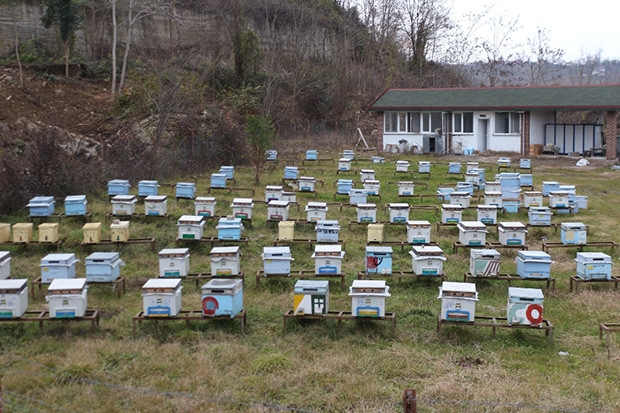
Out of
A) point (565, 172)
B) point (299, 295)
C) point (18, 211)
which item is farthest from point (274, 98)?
point (299, 295)

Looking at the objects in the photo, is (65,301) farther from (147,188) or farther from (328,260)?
(147,188)

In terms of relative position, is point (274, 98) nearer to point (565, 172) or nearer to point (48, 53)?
point (48, 53)

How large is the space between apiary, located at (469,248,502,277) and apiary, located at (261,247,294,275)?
3.73 meters

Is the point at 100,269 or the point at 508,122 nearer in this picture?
the point at 100,269

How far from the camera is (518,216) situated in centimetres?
1917

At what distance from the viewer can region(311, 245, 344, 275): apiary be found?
41.9 feet

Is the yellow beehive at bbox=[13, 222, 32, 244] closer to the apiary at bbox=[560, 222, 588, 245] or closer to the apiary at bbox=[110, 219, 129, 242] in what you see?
the apiary at bbox=[110, 219, 129, 242]

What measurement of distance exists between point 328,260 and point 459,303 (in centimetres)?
329

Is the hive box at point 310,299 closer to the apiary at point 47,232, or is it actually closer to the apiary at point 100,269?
the apiary at point 100,269

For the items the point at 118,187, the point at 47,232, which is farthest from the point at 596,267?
the point at 118,187

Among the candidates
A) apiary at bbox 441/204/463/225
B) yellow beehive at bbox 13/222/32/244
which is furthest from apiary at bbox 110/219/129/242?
apiary at bbox 441/204/463/225

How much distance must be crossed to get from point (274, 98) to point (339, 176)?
13071 mm

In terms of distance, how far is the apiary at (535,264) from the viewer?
40.8ft

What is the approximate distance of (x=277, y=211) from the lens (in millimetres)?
17078
